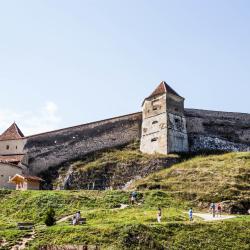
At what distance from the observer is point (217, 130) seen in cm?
5081

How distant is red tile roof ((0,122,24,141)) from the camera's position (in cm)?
4684

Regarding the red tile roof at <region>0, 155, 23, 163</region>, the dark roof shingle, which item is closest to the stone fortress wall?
the red tile roof at <region>0, 155, 23, 163</region>

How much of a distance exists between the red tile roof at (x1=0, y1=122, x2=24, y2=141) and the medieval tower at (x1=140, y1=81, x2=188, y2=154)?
454 inches

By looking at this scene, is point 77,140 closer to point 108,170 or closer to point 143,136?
point 108,170

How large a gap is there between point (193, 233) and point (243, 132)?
27484 mm

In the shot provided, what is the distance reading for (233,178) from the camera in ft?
121

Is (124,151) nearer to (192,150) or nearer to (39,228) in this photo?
(192,150)


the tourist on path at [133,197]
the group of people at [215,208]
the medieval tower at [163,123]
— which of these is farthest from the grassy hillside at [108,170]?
the group of people at [215,208]

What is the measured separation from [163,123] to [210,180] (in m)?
10.4

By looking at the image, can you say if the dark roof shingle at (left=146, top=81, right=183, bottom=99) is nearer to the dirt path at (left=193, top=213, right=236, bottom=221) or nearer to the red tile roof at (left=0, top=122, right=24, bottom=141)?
the red tile roof at (left=0, top=122, right=24, bottom=141)

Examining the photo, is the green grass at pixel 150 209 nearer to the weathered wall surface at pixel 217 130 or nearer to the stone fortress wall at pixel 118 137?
the stone fortress wall at pixel 118 137

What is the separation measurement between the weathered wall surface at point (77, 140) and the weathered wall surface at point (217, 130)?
5.38 meters

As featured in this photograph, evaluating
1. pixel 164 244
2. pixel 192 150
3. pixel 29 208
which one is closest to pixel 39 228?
pixel 29 208

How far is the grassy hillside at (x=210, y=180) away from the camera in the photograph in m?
33.8
